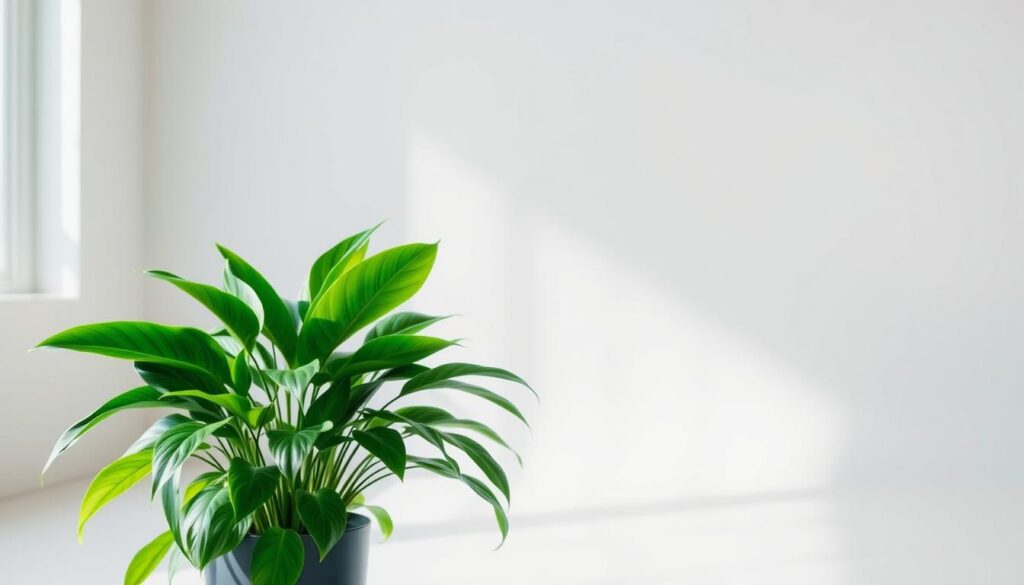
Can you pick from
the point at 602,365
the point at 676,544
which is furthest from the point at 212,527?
the point at 602,365

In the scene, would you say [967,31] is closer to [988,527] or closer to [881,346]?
[881,346]

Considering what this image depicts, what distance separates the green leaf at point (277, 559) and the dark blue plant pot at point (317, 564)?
0.09 ft

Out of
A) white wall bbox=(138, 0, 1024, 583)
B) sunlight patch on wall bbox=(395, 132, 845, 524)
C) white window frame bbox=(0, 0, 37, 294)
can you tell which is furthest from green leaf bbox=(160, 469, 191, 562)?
white window frame bbox=(0, 0, 37, 294)

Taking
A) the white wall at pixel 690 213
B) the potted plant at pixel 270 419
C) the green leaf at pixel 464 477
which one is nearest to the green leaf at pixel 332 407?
the potted plant at pixel 270 419

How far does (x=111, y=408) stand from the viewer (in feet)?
3.68

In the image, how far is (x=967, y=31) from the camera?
9.82 ft

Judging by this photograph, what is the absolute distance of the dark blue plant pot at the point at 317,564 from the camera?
3.73ft

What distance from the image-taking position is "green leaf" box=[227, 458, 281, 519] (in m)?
1.04

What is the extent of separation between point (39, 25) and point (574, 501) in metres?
2.31

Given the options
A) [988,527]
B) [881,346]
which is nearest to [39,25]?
[881,346]

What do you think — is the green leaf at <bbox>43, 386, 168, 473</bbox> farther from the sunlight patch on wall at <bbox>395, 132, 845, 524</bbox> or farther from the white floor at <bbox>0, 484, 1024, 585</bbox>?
the sunlight patch on wall at <bbox>395, 132, 845, 524</bbox>

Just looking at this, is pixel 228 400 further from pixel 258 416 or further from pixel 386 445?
pixel 386 445

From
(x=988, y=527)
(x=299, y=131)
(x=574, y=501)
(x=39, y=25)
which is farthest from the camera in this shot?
(x=299, y=131)

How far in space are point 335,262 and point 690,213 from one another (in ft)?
6.52
